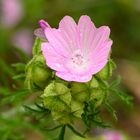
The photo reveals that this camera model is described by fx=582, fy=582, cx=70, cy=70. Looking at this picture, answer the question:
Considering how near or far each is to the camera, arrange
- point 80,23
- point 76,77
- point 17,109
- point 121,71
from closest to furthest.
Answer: point 76,77
point 80,23
point 17,109
point 121,71

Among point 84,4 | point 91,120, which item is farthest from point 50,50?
point 84,4

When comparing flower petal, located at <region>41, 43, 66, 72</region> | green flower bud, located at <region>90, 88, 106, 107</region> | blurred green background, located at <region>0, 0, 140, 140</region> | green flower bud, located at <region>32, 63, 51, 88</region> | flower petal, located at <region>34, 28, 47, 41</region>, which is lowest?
blurred green background, located at <region>0, 0, 140, 140</region>

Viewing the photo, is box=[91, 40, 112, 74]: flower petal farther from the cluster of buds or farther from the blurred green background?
the blurred green background

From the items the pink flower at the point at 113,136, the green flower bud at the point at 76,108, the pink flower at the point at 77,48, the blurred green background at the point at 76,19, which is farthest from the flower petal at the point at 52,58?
the blurred green background at the point at 76,19

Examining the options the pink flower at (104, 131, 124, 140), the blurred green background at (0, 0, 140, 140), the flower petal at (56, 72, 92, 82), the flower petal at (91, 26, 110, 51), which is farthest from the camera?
the blurred green background at (0, 0, 140, 140)

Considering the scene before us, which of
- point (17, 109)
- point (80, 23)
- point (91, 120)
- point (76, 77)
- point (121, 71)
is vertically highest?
point (80, 23)

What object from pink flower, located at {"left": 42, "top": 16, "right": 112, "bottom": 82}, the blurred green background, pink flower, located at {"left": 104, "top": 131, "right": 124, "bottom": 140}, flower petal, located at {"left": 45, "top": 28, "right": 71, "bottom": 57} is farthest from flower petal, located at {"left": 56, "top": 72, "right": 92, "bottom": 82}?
the blurred green background

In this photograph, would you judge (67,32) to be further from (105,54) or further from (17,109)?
(17,109)
